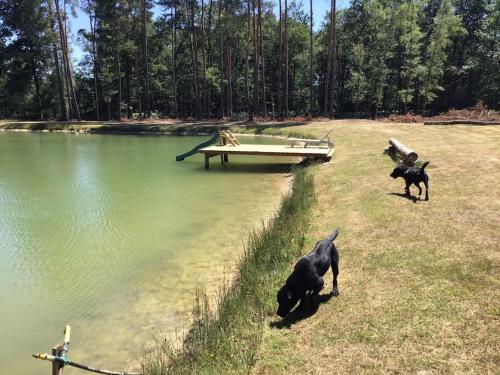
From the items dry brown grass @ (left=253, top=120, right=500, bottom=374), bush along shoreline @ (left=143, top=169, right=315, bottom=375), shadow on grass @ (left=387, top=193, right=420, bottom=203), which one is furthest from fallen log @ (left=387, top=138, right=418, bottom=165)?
bush along shoreline @ (left=143, top=169, right=315, bottom=375)

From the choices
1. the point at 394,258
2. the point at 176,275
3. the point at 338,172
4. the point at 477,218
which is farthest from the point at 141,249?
the point at 338,172

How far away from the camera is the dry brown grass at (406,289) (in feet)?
14.2

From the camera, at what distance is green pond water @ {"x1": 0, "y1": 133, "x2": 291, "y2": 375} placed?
6059mm

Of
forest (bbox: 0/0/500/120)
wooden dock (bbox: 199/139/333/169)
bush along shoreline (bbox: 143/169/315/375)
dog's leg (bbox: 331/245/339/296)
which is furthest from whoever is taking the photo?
forest (bbox: 0/0/500/120)

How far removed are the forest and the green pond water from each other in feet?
84.2

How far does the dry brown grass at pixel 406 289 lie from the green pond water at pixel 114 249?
2.12 metres

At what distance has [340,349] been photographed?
179 inches

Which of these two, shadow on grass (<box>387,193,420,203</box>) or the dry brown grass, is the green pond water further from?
shadow on grass (<box>387,193,420,203</box>)

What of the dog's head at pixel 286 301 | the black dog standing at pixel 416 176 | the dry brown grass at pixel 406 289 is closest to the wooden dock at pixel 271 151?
the dry brown grass at pixel 406 289

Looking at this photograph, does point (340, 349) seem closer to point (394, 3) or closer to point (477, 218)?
point (477, 218)

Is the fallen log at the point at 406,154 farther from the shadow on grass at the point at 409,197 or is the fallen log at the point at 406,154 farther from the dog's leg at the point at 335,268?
the dog's leg at the point at 335,268

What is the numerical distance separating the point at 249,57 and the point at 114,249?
149ft

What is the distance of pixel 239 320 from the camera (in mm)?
5277

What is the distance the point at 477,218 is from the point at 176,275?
582 cm
